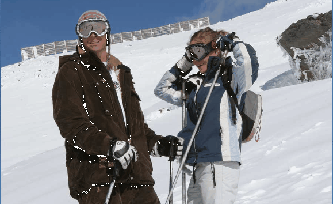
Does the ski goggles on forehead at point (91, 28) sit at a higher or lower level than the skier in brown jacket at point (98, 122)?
higher

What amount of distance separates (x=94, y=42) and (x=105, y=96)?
0.45 meters

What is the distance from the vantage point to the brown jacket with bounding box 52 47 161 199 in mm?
2312

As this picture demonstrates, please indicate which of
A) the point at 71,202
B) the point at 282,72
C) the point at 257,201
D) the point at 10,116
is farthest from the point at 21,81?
the point at 257,201

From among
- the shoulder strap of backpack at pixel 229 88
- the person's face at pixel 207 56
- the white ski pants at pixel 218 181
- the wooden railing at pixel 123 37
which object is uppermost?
the person's face at pixel 207 56

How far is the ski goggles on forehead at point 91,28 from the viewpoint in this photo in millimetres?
2657

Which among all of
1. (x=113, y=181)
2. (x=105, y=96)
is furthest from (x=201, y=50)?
(x=113, y=181)

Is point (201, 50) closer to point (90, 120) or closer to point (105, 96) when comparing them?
point (105, 96)

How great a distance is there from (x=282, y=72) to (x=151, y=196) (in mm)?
15355

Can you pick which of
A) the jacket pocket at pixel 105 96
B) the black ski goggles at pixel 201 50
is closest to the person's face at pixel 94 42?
the jacket pocket at pixel 105 96

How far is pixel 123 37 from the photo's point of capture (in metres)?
39.7

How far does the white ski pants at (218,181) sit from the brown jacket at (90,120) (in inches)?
15.4

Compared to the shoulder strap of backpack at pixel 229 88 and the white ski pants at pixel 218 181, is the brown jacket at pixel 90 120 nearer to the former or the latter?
the white ski pants at pixel 218 181

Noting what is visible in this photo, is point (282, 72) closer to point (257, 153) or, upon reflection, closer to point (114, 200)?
point (257, 153)

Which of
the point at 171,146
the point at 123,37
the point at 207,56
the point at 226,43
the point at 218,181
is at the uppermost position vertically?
the point at 226,43
